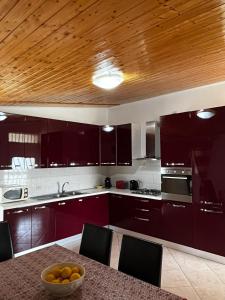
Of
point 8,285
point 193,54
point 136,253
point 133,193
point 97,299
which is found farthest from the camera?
point 133,193

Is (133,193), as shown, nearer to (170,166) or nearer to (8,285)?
(170,166)

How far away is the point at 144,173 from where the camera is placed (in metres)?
4.85

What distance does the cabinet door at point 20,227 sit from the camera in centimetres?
344

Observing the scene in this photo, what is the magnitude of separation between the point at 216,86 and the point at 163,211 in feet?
7.00

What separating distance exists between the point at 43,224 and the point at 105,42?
291 cm

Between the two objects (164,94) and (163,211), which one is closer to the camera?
(163,211)

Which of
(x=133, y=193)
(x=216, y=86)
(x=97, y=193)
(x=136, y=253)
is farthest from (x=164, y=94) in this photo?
(x=136, y=253)

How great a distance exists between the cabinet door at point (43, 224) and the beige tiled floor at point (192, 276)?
42.5 inches

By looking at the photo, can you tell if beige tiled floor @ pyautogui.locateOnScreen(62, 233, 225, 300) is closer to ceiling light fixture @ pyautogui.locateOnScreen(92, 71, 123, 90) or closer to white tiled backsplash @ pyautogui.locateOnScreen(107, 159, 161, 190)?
white tiled backsplash @ pyautogui.locateOnScreen(107, 159, 161, 190)

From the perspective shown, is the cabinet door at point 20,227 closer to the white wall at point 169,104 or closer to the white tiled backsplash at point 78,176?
the white tiled backsplash at point 78,176

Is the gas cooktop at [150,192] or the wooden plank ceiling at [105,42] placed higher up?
the wooden plank ceiling at [105,42]

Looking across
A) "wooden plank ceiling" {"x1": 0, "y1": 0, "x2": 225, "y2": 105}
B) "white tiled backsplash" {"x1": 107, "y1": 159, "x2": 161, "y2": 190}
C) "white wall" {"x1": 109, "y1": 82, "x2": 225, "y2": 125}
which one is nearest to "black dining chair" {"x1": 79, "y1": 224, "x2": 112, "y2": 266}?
"wooden plank ceiling" {"x1": 0, "y1": 0, "x2": 225, "y2": 105}

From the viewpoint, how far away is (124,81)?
10.7ft

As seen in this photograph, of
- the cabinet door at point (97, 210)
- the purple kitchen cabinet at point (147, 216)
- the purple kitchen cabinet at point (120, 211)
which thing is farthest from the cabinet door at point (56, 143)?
the purple kitchen cabinet at point (147, 216)
